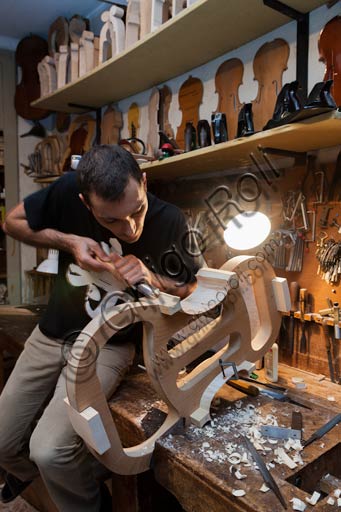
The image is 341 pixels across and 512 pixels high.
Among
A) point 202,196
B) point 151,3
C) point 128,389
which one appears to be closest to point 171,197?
point 202,196

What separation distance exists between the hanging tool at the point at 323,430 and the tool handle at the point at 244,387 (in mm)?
254

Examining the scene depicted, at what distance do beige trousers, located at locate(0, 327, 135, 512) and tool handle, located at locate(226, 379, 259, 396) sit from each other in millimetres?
398

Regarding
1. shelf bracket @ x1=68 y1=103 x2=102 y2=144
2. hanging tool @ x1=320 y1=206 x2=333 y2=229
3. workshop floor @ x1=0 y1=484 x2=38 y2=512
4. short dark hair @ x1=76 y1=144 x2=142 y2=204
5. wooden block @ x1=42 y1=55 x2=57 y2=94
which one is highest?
wooden block @ x1=42 y1=55 x2=57 y2=94

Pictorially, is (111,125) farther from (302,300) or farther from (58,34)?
(302,300)

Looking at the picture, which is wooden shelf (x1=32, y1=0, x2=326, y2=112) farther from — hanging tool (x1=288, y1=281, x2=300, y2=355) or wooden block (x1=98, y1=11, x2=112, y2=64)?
hanging tool (x1=288, y1=281, x2=300, y2=355)

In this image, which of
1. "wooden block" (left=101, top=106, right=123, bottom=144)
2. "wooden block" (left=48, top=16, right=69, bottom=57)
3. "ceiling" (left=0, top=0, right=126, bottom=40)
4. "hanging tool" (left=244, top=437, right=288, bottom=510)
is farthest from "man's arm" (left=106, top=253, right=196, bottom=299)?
"wooden block" (left=48, top=16, right=69, bottom=57)

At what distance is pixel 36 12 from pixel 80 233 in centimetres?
251

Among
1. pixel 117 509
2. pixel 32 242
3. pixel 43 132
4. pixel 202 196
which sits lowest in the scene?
pixel 117 509

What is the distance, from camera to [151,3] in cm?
199

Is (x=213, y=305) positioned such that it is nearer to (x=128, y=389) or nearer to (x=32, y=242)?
(x=128, y=389)

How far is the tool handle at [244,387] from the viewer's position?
1337 mm

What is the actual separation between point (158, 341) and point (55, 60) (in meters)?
2.69

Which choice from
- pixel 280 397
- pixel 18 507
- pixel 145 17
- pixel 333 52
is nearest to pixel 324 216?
pixel 333 52

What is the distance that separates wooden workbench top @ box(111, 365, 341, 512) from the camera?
2.92 ft
